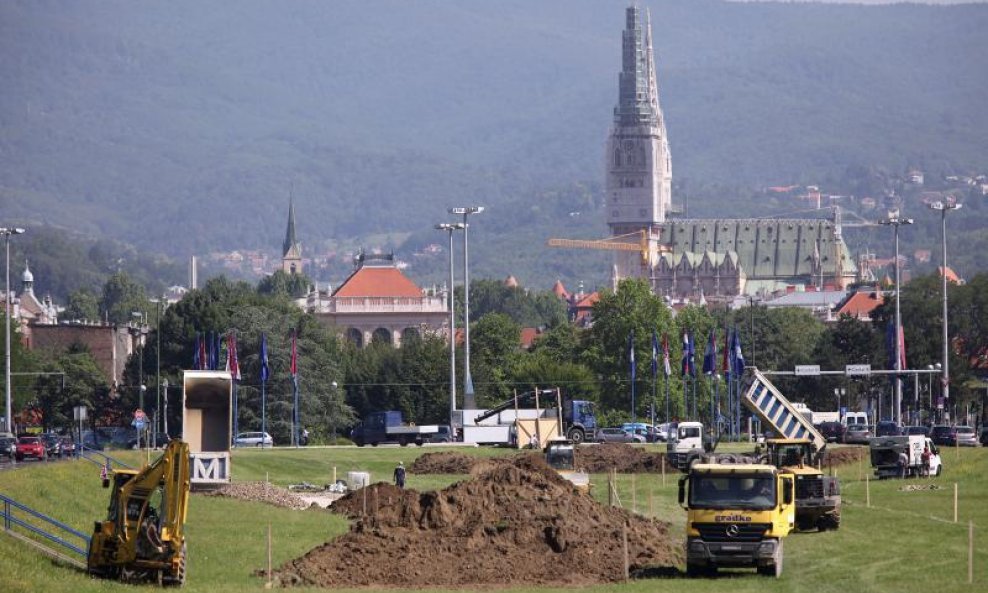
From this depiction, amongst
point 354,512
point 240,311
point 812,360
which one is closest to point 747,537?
point 354,512

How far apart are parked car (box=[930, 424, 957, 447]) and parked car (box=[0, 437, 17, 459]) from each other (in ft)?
130

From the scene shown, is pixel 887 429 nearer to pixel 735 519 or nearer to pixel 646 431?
pixel 646 431

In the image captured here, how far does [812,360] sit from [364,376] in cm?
3468

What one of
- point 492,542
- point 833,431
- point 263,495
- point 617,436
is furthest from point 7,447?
point 833,431

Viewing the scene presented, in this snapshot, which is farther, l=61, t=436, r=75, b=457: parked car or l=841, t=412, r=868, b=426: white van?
l=841, t=412, r=868, b=426: white van

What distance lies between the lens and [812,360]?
160 m

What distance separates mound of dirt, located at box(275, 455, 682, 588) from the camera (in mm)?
41594

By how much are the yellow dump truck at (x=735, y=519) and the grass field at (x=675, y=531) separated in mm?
476

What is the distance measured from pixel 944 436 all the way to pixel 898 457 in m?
24.8

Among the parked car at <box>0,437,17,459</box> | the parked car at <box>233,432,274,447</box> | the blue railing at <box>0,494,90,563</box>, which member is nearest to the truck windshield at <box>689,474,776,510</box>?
the blue railing at <box>0,494,90,563</box>

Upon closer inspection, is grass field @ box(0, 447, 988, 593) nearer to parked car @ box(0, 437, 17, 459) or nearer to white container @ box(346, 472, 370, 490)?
white container @ box(346, 472, 370, 490)

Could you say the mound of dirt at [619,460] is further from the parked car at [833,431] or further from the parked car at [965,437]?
the parked car at [833,431]

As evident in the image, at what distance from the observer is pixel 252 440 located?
109 meters

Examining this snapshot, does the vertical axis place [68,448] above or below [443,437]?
above
